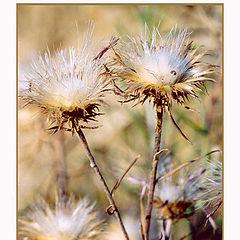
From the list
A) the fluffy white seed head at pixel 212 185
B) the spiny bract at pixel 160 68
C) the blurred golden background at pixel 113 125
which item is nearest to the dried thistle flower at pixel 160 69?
the spiny bract at pixel 160 68

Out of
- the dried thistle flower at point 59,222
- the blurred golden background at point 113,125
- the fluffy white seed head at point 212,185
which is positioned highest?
the blurred golden background at point 113,125

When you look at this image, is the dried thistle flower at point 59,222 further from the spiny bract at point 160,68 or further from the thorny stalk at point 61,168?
the spiny bract at point 160,68

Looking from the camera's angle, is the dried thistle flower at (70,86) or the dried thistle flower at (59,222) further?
the dried thistle flower at (59,222)

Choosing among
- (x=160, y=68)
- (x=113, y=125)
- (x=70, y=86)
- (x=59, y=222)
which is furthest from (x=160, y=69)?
(x=59, y=222)

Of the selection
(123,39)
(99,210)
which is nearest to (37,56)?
(123,39)

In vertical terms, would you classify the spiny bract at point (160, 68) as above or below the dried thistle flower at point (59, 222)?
above

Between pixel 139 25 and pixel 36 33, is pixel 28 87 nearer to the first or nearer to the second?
pixel 36 33

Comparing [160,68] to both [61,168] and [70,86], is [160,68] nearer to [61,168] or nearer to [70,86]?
[70,86]
